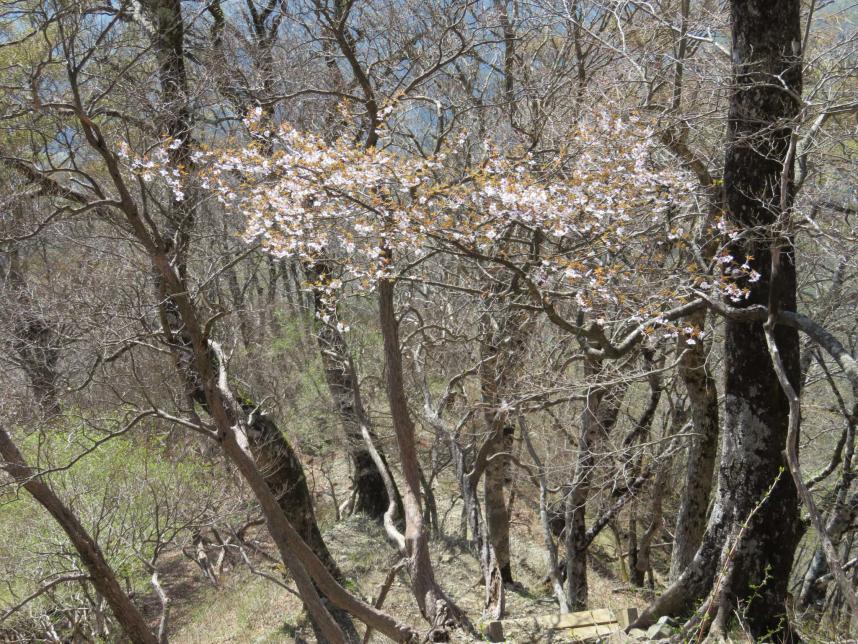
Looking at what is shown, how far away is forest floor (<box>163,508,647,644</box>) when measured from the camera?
10.8m

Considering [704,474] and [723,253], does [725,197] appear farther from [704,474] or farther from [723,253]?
[704,474]

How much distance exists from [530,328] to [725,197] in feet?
12.2

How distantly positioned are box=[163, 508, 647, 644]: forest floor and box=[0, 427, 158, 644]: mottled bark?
322 centimetres

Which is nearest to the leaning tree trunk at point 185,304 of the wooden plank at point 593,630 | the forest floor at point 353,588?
the forest floor at point 353,588

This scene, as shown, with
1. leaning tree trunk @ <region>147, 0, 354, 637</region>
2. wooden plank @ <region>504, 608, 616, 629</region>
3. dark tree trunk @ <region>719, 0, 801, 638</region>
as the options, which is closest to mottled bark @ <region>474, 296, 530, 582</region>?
wooden plank @ <region>504, 608, 616, 629</region>

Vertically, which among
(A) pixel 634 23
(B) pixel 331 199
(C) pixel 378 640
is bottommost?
(C) pixel 378 640

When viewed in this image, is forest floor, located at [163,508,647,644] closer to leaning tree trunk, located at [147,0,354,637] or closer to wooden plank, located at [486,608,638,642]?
leaning tree trunk, located at [147,0,354,637]

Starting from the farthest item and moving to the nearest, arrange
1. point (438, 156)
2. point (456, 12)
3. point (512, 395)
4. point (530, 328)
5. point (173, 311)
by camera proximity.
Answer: point (173, 311)
point (530, 328)
point (456, 12)
point (512, 395)
point (438, 156)

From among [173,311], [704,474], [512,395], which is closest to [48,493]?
[173,311]

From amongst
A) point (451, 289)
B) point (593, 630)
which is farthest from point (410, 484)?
point (593, 630)

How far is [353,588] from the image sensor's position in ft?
35.9

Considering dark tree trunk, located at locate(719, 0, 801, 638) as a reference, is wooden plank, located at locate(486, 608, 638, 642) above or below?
below

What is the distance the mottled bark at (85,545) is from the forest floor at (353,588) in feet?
10.6

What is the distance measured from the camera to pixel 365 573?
11766 mm
